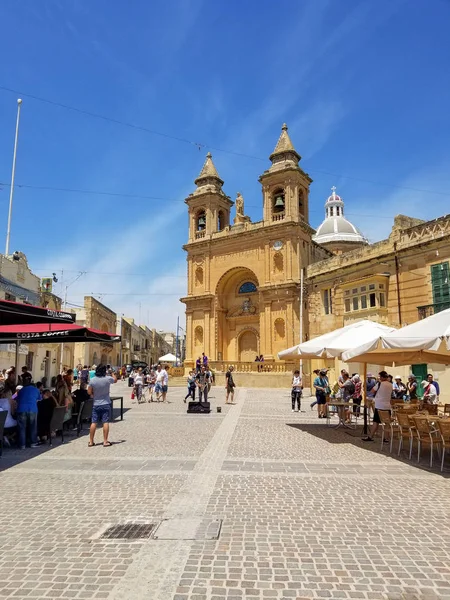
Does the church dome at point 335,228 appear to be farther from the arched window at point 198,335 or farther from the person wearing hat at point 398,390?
the person wearing hat at point 398,390

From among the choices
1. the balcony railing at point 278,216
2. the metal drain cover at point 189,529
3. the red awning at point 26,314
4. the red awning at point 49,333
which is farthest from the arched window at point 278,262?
the metal drain cover at point 189,529

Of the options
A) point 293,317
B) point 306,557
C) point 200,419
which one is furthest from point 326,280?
point 306,557

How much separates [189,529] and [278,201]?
1364 inches

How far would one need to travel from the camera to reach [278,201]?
37188 mm

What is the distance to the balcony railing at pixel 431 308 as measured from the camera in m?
20.0

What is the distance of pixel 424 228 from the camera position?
72.0ft

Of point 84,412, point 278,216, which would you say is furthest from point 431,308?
point 278,216

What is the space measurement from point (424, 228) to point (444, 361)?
1257cm

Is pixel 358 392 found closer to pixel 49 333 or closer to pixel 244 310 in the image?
pixel 49 333

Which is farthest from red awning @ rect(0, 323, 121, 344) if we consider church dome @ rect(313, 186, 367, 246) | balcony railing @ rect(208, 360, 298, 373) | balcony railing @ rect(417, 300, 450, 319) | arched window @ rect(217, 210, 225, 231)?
church dome @ rect(313, 186, 367, 246)

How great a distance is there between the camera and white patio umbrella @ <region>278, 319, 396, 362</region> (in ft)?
34.9

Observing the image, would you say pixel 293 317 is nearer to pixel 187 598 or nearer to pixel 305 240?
pixel 305 240

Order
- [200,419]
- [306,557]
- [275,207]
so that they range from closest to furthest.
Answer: [306,557] < [200,419] < [275,207]

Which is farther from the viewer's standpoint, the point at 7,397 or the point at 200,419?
the point at 200,419
